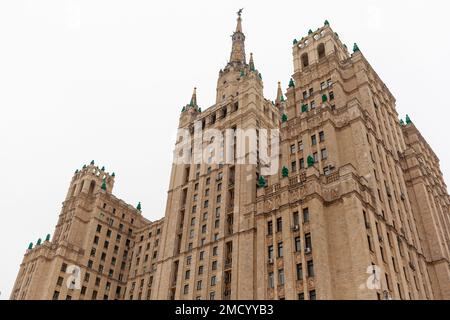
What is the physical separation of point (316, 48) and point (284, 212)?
37.4 meters

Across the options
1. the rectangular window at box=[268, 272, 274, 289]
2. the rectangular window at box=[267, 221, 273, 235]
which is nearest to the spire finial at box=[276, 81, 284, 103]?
the rectangular window at box=[267, 221, 273, 235]

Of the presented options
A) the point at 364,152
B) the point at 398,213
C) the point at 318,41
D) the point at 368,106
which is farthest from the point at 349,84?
the point at 398,213

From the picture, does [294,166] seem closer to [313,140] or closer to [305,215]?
[313,140]

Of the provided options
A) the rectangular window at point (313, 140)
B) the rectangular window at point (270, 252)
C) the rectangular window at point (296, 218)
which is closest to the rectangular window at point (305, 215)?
the rectangular window at point (296, 218)

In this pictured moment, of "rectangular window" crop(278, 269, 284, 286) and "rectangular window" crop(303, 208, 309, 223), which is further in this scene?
"rectangular window" crop(303, 208, 309, 223)

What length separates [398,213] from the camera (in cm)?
6388

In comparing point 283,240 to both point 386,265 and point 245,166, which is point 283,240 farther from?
point 245,166

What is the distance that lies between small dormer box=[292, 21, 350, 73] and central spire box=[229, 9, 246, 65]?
94.3 ft

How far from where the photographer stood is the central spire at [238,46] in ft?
373

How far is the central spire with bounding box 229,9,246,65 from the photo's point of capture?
114m

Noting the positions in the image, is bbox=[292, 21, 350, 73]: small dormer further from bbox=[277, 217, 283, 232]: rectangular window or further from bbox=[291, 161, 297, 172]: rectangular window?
bbox=[277, 217, 283, 232]: rectangular window

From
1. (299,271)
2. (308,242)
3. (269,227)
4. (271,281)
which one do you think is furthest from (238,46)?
(299,271)

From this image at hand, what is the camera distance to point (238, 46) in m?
120
